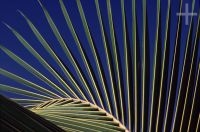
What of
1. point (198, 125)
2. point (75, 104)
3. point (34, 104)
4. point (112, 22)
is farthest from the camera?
point (34, 104)

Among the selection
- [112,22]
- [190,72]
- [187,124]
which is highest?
[112,22]

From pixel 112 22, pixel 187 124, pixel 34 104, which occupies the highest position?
pixel 112 22

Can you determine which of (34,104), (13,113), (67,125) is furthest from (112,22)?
(13,113)

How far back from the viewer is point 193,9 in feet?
4.80

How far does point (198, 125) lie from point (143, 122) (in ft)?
0.75

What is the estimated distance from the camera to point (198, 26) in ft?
4.77

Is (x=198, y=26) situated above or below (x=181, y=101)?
above

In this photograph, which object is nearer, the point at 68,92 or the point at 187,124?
the point at 187,124

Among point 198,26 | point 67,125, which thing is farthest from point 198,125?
point 67,125

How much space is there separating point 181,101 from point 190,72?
4.4 inches

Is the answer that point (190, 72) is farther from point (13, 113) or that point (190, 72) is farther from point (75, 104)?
point (13, 113)

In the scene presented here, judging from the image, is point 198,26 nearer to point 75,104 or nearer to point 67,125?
point 67,125

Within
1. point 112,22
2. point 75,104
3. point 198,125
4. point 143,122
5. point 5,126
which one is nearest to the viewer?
point 5,126

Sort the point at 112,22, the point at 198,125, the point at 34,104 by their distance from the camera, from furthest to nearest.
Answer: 1. the point at 34,104
2. the point at 112,22
3. the point at 198,125
